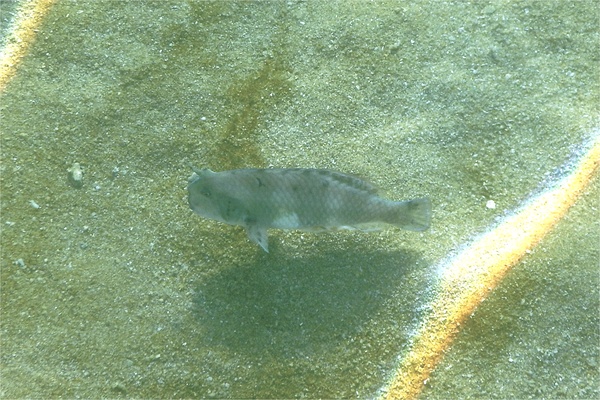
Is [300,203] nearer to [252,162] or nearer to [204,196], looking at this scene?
[204,196]

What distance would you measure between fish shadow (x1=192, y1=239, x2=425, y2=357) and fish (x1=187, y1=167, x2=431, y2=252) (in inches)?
10.4

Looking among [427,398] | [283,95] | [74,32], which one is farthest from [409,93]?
[74,32]

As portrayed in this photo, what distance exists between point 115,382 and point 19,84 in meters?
2.43

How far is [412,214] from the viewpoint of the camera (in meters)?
2.91

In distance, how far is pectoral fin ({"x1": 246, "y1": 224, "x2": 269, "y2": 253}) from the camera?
2906 mm

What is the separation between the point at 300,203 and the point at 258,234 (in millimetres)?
333

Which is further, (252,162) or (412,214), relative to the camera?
(252,162)

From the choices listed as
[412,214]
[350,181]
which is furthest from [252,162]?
[412,214]

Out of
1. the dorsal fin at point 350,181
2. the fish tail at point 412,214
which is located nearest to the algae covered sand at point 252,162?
the fish tail at point 412,214

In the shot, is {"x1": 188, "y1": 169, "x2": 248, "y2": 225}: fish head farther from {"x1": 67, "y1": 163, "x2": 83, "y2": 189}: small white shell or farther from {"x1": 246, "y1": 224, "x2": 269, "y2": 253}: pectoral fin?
{"x1": 67, "y1": 163, "x2": 83, "y2": 189}: small white shell

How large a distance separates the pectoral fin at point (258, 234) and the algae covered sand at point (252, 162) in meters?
0.24

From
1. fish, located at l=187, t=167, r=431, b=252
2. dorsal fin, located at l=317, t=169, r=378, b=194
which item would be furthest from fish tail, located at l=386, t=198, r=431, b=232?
dorsal fin, located at l=317, t=169, r=378, b=194

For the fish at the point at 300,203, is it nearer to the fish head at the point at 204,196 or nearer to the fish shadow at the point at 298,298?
the fish head at the point at 204,196

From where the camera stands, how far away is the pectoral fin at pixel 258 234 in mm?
2906
